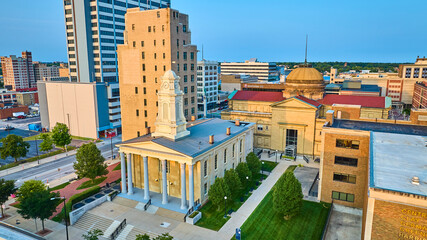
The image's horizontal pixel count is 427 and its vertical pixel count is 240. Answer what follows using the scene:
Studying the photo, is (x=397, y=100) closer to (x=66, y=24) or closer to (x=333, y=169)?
(x=333, y=169)

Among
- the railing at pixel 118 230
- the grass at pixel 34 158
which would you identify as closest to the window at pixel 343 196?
the railing at pixel 118 230

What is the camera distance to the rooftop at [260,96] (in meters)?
81.9

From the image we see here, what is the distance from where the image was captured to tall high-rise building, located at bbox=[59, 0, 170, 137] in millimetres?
99250

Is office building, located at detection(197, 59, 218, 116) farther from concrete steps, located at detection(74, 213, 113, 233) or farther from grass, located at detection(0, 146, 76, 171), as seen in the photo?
concrete steps, located at detection(74, 213, 113, 233)

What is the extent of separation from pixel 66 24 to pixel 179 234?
96.8 m

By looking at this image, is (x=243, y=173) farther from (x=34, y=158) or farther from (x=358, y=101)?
(x=34, y=158)

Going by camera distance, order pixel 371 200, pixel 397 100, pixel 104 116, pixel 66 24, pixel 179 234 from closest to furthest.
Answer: pixel 371 200 < pixel 179 234 < pixel 104 116 < pixel 66 24 < pixel 397 100

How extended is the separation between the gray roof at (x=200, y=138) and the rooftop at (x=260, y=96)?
2243 cm

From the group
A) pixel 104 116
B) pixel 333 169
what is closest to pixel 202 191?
pixel 333 169

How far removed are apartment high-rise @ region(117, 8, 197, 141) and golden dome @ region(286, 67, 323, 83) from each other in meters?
29.9

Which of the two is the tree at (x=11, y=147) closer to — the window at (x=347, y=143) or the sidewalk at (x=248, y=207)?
the sidewalk at (x=248, y=207)

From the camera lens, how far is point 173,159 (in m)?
42.2

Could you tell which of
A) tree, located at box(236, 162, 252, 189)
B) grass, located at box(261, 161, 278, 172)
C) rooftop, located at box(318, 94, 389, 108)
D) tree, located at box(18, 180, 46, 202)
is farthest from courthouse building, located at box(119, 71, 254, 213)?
rooftop, located at box(318, 94, 389, 108)

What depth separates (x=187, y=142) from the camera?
45969 mm
